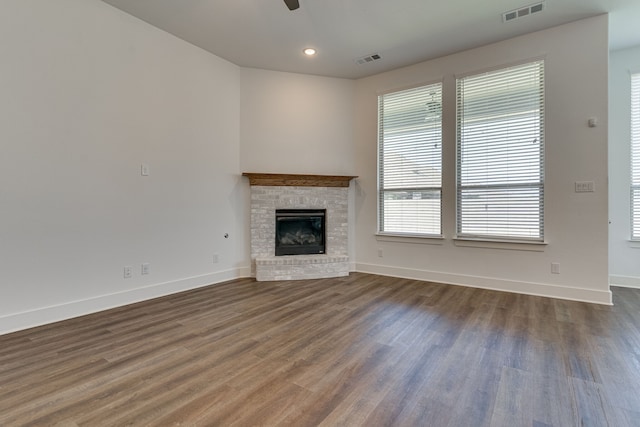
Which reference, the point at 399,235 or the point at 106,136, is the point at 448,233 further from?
the point at 106,136

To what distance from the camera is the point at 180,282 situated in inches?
151

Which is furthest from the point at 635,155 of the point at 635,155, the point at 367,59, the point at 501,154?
the point at 367,59

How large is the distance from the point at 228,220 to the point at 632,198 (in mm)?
5467

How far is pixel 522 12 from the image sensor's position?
324cm

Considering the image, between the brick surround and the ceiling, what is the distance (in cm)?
194

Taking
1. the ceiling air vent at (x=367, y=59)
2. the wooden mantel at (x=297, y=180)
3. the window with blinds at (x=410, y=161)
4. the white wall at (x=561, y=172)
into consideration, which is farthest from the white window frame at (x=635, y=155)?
the wooden mantel at (x=297, y=180)

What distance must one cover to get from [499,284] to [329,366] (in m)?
2.91

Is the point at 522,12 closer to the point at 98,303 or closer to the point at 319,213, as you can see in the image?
the point at 319,213

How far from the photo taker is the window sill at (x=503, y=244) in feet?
12.0

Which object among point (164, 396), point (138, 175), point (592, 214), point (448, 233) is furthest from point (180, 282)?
point (592, 214)

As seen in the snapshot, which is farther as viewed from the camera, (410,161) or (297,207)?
(297,207)

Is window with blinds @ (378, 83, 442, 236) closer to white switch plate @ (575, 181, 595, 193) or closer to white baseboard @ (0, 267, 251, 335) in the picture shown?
white switch plate @ (575, 181, 595, 193)

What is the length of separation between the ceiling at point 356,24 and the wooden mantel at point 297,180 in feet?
5.49

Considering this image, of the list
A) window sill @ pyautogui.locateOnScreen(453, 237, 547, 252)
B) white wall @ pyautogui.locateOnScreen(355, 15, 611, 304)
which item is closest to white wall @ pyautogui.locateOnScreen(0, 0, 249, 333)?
white wall @ pyautogui.locateOnScreen(355, 15, 611, 304)
